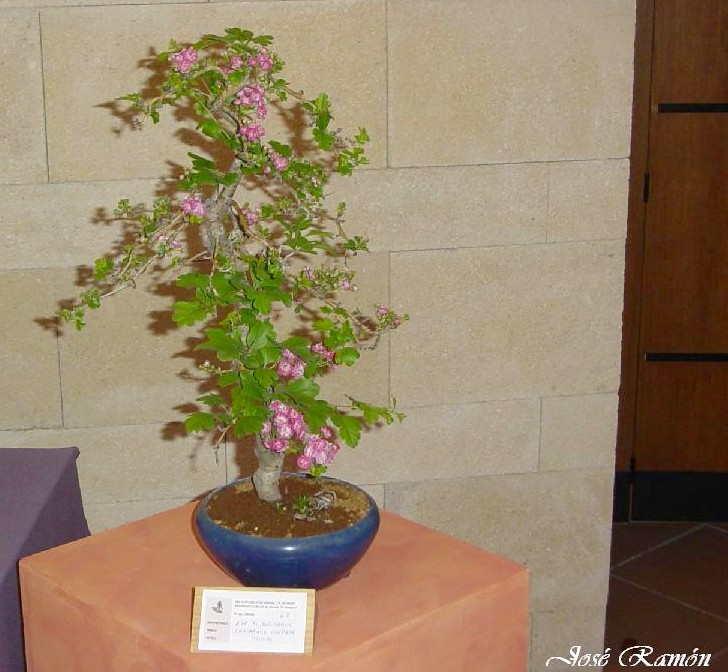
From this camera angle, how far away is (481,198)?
2.27 m

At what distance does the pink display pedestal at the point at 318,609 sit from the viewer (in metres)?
1.35

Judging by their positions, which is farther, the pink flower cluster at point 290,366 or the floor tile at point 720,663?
the floor tile at point 720,663

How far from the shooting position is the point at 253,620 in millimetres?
1321

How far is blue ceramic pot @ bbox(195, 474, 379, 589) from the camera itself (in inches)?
54.1

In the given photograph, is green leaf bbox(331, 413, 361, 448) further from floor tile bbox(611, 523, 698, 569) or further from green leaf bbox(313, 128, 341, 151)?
floor tile bbox(611, 523, 698, 569)

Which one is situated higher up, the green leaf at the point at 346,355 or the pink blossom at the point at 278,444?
the green leaf at the point at 346,355

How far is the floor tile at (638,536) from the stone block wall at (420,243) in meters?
1.16

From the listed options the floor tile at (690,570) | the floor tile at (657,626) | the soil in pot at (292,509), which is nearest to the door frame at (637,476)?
the floor tile at (690,570)

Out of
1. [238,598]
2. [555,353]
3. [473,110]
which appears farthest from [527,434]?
[238,598]

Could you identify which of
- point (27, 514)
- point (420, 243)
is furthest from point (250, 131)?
point (420, 243)

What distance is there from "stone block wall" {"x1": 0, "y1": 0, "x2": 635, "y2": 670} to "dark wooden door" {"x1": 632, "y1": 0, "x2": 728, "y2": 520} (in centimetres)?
139

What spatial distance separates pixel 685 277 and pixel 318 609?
263cm

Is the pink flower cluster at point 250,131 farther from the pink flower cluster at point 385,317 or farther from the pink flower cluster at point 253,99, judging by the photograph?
the pink flower cluster at point 385,317

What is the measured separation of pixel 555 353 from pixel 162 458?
3.01ft
